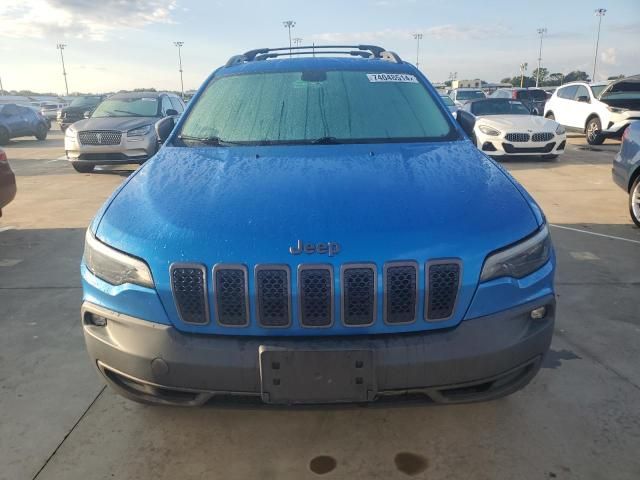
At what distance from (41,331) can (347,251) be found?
2691 mm

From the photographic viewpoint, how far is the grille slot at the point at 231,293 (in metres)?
1.89

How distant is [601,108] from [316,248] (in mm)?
14845

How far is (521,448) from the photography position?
2301mm

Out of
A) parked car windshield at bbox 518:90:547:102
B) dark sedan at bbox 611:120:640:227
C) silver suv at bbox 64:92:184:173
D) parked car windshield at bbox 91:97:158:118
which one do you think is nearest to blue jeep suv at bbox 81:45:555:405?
dark sedan at bbox 611:120:640:227

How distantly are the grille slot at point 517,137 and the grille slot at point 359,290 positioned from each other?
31.5ft

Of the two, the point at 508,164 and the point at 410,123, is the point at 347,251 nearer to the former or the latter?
the point at 410,123

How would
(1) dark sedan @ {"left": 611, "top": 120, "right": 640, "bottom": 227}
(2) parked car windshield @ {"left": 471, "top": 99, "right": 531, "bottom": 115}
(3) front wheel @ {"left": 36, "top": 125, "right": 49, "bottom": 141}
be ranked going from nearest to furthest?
1. (1) dark sedan @ {"left": 611, "top": 120, "right": 640, "bottom": 227}
2. (2) parked car windshield @ {"left": 471, "top": 99, "right": 531, "bottom": 115}
3. (3) front wheel @ {"left": 36, "top": 125, "right": 49, "bottom": 141}

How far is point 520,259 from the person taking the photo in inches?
80.5

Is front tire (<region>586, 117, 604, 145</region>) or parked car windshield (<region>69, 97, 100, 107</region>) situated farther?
parked car windshield (<region>69, 97, 100, 107</region>)

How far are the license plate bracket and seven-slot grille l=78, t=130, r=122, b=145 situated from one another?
9.10 m

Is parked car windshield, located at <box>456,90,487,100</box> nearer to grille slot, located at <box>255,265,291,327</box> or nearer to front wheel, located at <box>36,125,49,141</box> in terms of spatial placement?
front wheel, located at <box>36,125,49,141</box>

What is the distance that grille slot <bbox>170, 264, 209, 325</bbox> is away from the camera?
192 cm

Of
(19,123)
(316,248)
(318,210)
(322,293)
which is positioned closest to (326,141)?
(318,210)

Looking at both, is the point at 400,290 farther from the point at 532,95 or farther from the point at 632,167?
the point at 532,95
